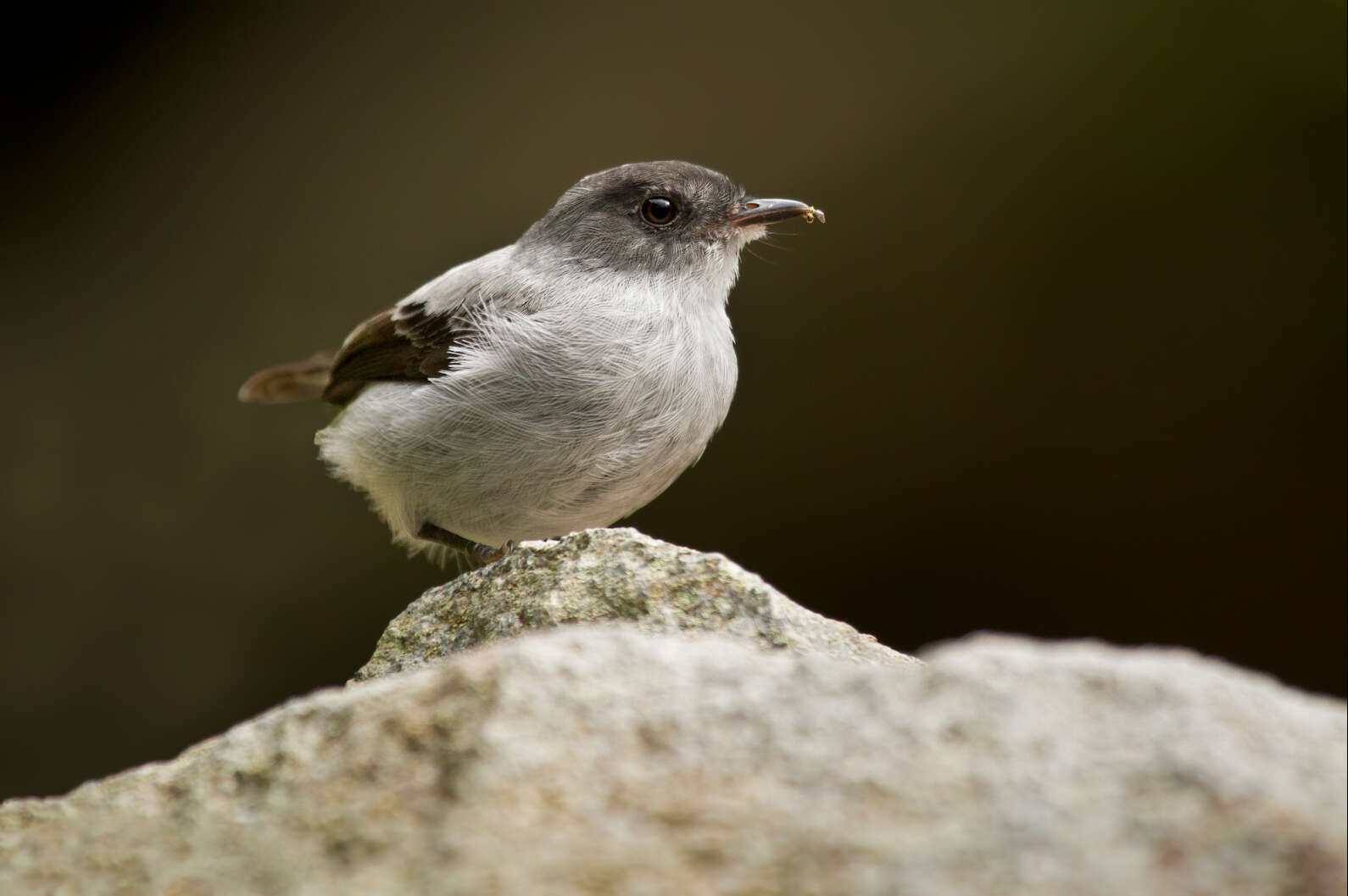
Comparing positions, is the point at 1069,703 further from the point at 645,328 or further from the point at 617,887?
the point at 645,328

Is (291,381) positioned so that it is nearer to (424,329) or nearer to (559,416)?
(424,329)

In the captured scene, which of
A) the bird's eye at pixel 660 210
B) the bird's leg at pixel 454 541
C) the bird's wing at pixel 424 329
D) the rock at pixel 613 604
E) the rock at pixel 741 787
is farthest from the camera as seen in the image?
the bird's eye at pixel 660 210

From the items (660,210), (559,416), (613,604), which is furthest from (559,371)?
(613,604)

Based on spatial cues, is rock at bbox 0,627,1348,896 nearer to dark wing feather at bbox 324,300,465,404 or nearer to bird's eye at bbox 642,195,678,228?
dark wing feather at bbox 324,300,465,404

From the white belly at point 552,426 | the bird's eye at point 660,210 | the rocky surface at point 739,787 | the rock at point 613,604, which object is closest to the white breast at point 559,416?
the white belly at point 552,426

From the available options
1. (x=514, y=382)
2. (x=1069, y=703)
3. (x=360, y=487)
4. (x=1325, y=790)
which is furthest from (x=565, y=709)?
(x=360, y=487)

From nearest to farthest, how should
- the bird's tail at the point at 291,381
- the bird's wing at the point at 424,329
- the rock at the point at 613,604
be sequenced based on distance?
the rock at the point at 613,604, the bird's wing at the point at 424,329, the bird's tail at the point at 291,381

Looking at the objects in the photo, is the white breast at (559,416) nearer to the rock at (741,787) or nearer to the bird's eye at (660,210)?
the bird's eye at (660,210)
